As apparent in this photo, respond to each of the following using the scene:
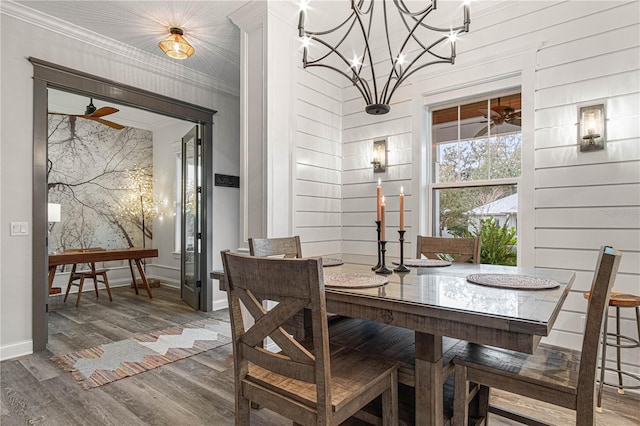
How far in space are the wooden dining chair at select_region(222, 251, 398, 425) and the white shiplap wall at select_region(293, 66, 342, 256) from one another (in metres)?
1.97

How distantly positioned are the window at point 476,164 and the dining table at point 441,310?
1.40 meters

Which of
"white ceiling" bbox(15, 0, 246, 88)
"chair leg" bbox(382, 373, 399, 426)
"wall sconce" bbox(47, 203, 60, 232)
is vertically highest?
"white ceiling" bbox(15, 0, 246, 88)

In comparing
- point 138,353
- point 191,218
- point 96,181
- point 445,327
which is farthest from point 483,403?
point 96,181

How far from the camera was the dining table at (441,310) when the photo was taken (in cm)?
102

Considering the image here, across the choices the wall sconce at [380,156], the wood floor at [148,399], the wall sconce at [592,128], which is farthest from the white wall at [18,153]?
the wall sconce at [592,128]

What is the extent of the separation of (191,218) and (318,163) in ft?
6.94

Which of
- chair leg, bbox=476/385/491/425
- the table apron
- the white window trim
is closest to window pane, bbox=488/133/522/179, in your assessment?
the white window trim

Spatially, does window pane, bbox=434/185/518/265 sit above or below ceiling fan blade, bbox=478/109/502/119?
below

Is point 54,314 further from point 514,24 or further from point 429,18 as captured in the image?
point 514,24

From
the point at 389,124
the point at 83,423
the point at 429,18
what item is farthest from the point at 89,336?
the point at 429,18

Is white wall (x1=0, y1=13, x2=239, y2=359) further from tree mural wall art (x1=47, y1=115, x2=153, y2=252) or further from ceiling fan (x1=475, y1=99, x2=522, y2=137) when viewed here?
ceiling fan (x1=475, y1=99, x2=522, y2=137)

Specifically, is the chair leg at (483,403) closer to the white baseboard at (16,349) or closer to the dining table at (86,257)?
the white baseboard at (16,349)

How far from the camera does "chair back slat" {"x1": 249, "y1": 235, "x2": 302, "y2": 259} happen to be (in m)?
2.13

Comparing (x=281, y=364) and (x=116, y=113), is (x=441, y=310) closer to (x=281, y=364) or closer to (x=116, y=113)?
(x=281, y=364)
